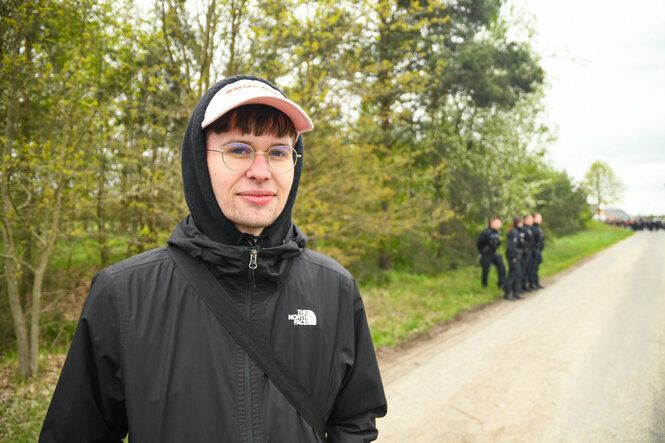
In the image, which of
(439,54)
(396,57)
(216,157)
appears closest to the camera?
(216,157)

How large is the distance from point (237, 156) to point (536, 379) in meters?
4.82

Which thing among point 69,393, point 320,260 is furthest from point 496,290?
point 69,393

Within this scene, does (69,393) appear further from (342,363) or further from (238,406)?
(342,363)

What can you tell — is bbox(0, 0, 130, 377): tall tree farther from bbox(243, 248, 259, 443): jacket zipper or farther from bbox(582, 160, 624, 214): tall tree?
bbox(582, 160, 624, 214): tall tree

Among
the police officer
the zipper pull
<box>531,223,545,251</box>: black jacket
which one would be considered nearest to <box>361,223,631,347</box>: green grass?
the police officer

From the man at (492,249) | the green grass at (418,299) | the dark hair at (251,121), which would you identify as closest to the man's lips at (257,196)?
the dark hair at (251,121)

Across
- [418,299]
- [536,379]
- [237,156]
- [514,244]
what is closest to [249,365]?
[237,156]

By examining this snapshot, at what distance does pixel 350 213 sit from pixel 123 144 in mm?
4298

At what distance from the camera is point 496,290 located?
416 inches

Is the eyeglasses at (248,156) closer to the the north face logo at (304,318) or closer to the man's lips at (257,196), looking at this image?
the man's lips at (257,196)

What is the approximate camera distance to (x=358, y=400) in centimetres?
166

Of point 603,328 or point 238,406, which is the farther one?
point 603,328

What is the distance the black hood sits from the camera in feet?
4.83

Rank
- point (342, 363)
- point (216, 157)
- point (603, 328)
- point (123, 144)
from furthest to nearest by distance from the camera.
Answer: point (603, 328) → point (123, 144) → point (342, 363) → point (216, 157)
